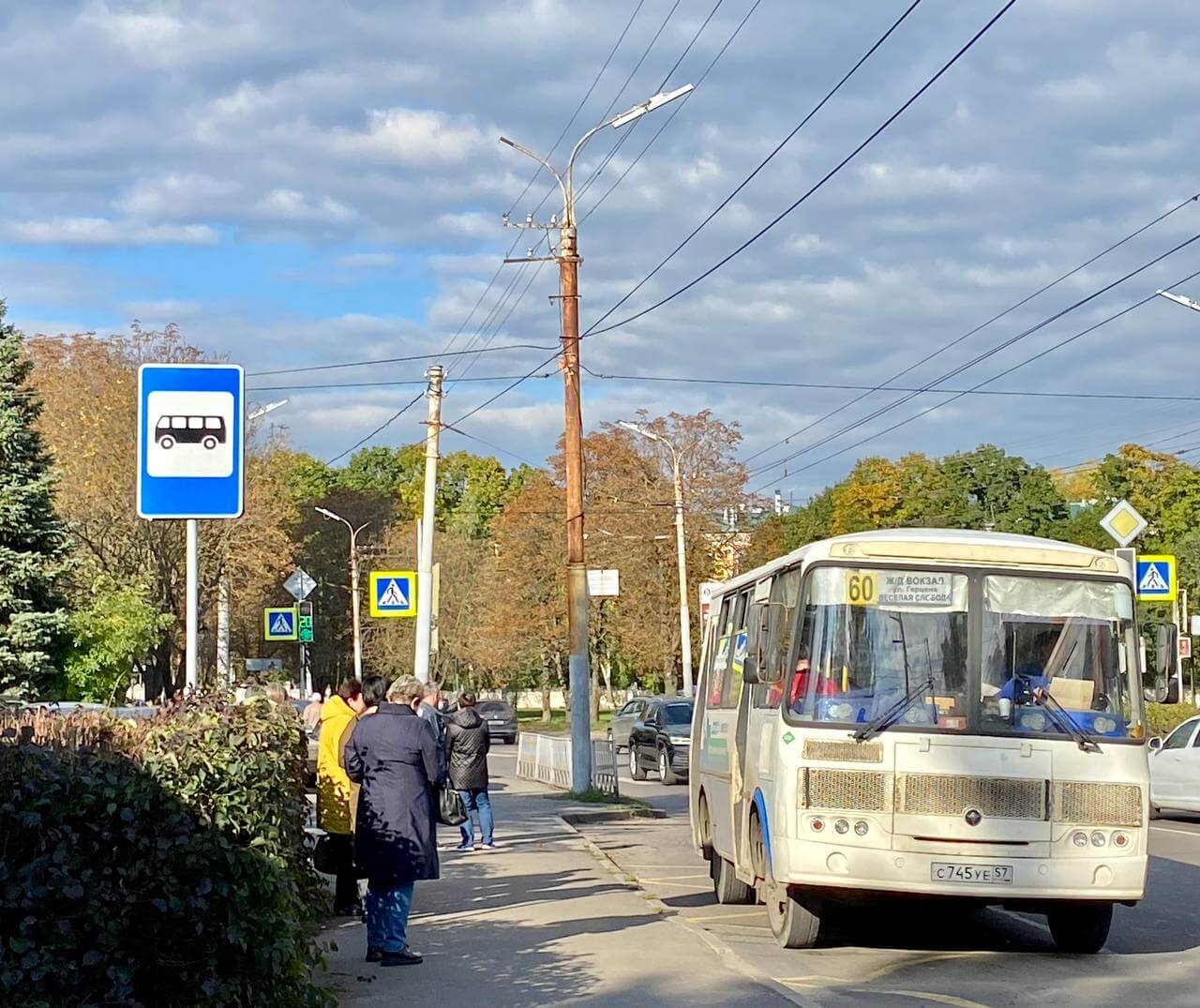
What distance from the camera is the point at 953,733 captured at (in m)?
10.9

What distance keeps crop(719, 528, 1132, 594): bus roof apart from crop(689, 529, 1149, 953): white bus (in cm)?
1

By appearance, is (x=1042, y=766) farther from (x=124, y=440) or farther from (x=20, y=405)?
A: (x=124, y=440)

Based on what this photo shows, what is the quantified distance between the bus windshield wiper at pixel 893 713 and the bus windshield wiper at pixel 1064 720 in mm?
730

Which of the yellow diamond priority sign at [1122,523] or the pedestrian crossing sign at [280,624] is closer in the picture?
the yellow diamond priority sign at [1122,523]

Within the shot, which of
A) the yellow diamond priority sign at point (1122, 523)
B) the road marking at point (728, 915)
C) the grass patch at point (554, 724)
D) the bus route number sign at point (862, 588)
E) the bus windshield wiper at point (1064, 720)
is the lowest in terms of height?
the grass patch at point (554, 724)

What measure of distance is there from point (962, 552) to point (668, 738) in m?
21.8

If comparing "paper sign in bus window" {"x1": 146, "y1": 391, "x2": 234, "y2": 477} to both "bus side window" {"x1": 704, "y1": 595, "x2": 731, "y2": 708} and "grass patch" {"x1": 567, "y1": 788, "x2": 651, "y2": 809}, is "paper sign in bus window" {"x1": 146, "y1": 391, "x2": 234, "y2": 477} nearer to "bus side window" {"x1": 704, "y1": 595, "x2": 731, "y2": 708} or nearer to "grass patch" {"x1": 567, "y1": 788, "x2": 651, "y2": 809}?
"bus side window" {"x1": 704, "y1": 595, "x2": 731, "y2": 708}

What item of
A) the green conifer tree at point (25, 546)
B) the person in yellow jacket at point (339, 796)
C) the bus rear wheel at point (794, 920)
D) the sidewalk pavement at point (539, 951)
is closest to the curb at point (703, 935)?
the sidewalk pavement at point (539, 951)

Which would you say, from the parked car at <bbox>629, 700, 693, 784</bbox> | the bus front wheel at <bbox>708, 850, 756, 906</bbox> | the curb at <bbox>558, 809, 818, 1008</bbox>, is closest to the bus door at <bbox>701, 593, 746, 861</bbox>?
the bus front wheel at <bbox>708, 850, 756, 906</bbox>

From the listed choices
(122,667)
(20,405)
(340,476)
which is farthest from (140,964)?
(340,476)

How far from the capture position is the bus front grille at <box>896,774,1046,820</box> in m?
10.8

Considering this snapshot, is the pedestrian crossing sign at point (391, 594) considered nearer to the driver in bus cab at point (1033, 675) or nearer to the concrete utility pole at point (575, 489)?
the concrete utility pole at point (575, 489)

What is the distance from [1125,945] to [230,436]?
725 centimetres

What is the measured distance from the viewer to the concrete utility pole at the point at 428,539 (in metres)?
27.5
